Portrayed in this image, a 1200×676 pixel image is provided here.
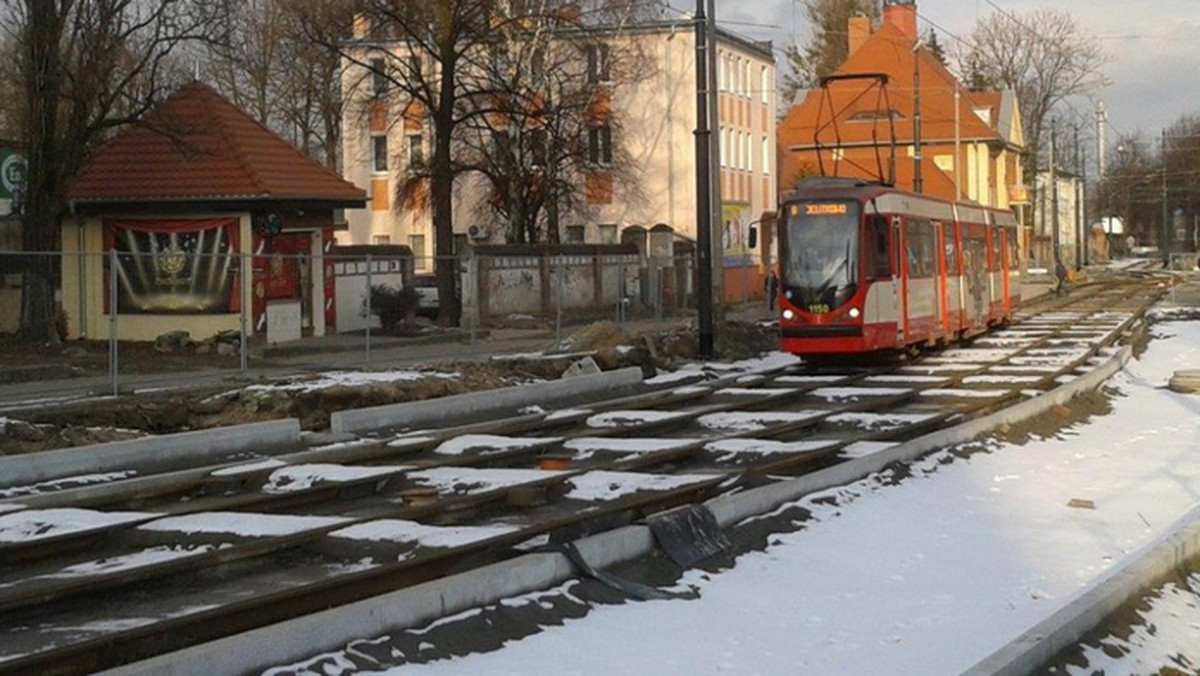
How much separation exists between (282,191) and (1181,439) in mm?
20740

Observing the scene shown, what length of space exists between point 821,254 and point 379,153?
41.6 m

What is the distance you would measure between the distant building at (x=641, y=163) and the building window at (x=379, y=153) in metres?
0.04

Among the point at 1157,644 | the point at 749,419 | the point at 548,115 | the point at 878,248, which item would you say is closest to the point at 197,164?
the point at 548,115

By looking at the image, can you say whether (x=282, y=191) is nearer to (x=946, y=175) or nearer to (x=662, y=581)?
(x=662, y=581)

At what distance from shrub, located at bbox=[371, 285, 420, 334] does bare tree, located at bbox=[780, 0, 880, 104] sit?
7660 centimetres

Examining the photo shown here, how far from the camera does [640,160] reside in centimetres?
6462

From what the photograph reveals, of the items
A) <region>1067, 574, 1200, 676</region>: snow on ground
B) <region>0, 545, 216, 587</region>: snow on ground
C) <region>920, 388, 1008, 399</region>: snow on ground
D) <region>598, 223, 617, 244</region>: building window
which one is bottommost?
<region>1067, 574, 1200, 676</region>: snow on ground

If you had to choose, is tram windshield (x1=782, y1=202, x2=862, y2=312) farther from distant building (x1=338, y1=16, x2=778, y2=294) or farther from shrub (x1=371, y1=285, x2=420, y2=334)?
distant building (x1=338, y1=16, x2=778, y2=294)

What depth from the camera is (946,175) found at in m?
89.2

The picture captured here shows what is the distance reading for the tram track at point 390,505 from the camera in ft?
32.2

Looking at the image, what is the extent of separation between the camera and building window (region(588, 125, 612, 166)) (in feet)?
191

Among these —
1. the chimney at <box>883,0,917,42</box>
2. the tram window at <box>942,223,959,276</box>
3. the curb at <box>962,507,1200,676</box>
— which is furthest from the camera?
the chimney at <box>883,0,917,42</box>

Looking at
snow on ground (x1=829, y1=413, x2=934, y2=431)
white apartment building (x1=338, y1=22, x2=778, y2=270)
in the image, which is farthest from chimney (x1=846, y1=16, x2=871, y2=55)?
snow on ground (x1=829, y1=413, x2=934, y2=431)

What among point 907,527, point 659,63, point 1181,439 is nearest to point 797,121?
point 659,63
